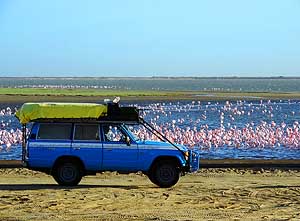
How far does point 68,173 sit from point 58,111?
64.6 inches

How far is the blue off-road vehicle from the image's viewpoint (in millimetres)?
18469

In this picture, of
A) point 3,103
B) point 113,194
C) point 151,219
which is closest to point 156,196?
point 113,194

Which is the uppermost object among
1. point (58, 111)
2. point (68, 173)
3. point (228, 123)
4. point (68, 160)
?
point (58, 111)

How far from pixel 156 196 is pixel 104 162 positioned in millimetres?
2133

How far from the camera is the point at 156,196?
17.0m

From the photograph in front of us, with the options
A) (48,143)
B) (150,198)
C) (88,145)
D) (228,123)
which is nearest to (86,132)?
(88,145)

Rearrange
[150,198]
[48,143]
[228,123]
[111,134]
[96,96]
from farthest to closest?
[96,96] → [228,123] → [111,134] → [48,143] → [150,198]

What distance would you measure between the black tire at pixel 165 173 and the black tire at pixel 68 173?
191 cm

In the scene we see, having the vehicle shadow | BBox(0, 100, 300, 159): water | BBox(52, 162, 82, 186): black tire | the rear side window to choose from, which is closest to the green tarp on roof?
the rear side window

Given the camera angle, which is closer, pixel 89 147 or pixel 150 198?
pixel 150 198

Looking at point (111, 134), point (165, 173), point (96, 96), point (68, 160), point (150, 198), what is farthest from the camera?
point (96, 96)

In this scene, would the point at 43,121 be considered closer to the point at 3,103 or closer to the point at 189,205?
the point at 189,205

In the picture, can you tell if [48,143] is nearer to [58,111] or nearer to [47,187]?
[58,111]

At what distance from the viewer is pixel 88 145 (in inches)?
730
